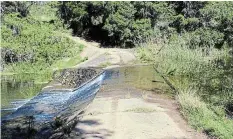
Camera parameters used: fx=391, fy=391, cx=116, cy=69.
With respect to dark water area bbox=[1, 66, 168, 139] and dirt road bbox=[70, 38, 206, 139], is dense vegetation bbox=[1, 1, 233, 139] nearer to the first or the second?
dirt road bbox=[70, 38, 206, 139]

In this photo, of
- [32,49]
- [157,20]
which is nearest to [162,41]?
[157,20]

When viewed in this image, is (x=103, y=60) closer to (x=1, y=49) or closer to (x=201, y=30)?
(x=1, y=49)

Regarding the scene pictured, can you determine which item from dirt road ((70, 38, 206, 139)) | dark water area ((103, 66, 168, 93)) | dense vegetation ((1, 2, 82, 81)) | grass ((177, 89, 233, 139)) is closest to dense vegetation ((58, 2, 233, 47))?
dense vegetation ((1, 2, 82, 81))

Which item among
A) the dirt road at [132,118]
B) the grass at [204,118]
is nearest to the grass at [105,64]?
the dirt road at [132,118]

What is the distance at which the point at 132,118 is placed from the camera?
846 cm

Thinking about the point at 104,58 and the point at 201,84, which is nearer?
the point at 201,84

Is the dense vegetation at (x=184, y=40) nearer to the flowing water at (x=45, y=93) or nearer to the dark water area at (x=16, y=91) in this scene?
the flowing water at (x=45, y=93)

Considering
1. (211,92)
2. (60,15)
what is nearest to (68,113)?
(211,92)

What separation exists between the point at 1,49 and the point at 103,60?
18.9 feet

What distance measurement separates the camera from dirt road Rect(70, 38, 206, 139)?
734cm

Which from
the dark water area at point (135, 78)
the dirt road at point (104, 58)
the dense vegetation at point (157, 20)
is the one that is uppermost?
the dense vegetation at point (157, 20)

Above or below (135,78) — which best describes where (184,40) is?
above

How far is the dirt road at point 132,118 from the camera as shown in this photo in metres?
7.34

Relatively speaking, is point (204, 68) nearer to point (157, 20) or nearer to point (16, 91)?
point (16, 91)
